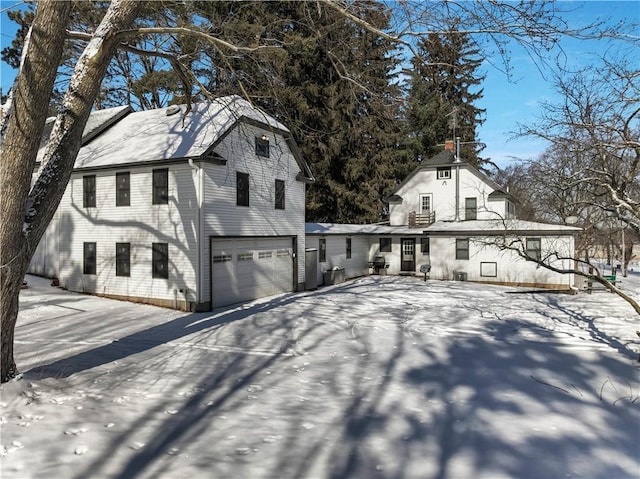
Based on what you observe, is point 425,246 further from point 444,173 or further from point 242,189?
point 242,189

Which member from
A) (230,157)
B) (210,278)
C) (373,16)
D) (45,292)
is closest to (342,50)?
(373,16)

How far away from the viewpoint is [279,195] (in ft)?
57.7

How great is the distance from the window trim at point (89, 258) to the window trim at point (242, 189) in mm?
5515

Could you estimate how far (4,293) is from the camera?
5.14 meters

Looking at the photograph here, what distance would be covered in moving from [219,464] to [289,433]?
986 mm

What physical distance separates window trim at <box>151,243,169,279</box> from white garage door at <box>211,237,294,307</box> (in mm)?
1495

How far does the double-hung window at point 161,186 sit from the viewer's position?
13.8 metres

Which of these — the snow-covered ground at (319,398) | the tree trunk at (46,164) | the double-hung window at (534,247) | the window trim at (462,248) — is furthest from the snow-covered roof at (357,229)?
the tree trunk at (46,164)

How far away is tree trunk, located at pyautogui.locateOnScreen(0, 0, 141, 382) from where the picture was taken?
5.10 m

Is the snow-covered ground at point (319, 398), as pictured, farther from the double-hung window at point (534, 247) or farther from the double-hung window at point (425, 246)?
the double-hung window at point (425, 246)

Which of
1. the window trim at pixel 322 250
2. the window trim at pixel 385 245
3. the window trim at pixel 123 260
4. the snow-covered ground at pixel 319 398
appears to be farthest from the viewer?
the window trim at pixel 385 245

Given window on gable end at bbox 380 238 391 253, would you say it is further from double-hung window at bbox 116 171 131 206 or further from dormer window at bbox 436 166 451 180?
double-hung window at bbox 116 171 131 206

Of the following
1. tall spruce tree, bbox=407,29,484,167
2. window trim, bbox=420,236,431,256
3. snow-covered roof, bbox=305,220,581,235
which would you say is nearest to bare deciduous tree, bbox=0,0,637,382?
snow-covered roof, bbox=305,220,581,235

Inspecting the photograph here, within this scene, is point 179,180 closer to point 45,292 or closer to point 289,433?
point 45,292
